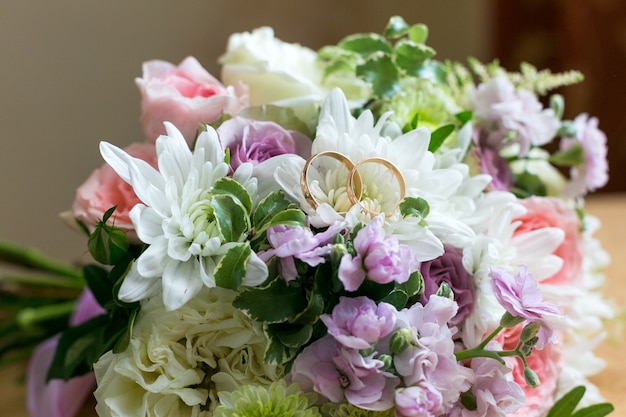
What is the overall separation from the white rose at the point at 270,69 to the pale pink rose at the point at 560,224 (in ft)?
0.78

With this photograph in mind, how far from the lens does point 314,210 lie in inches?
21.4

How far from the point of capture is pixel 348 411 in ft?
1.74

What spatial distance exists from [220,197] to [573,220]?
392mm

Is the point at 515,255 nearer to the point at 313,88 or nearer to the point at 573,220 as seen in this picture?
the point at 573,220

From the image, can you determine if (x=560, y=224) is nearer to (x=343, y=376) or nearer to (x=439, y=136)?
(x=439, y=136)

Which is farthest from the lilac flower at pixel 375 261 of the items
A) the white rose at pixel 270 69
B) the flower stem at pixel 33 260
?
the flower stem at pixel 33 260

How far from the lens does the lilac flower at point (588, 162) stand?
2.72 ft

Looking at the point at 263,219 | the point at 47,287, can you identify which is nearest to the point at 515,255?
the point at 263,219

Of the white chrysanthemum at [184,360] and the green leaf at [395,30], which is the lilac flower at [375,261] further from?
the green leaf at [395,30]

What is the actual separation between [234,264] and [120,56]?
4.21 feet

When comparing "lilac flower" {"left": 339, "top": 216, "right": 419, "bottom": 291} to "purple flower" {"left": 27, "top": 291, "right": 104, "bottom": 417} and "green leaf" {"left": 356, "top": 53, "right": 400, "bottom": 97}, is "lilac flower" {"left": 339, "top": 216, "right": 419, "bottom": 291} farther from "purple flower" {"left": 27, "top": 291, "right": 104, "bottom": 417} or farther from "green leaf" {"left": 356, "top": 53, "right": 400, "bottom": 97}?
"purple flower" {"left": 27, "top": 291, "right": 104, "bottom": 417}

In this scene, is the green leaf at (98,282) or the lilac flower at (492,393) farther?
the green leaf at (98,282)

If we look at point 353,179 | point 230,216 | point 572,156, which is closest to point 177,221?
point 230,216

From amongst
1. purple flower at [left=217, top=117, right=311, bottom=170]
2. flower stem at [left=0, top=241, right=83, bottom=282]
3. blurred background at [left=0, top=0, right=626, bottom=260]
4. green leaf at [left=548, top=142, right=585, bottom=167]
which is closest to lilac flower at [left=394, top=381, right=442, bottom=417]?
purple flower at [left=217, top=117, right=311, bottom=170]
